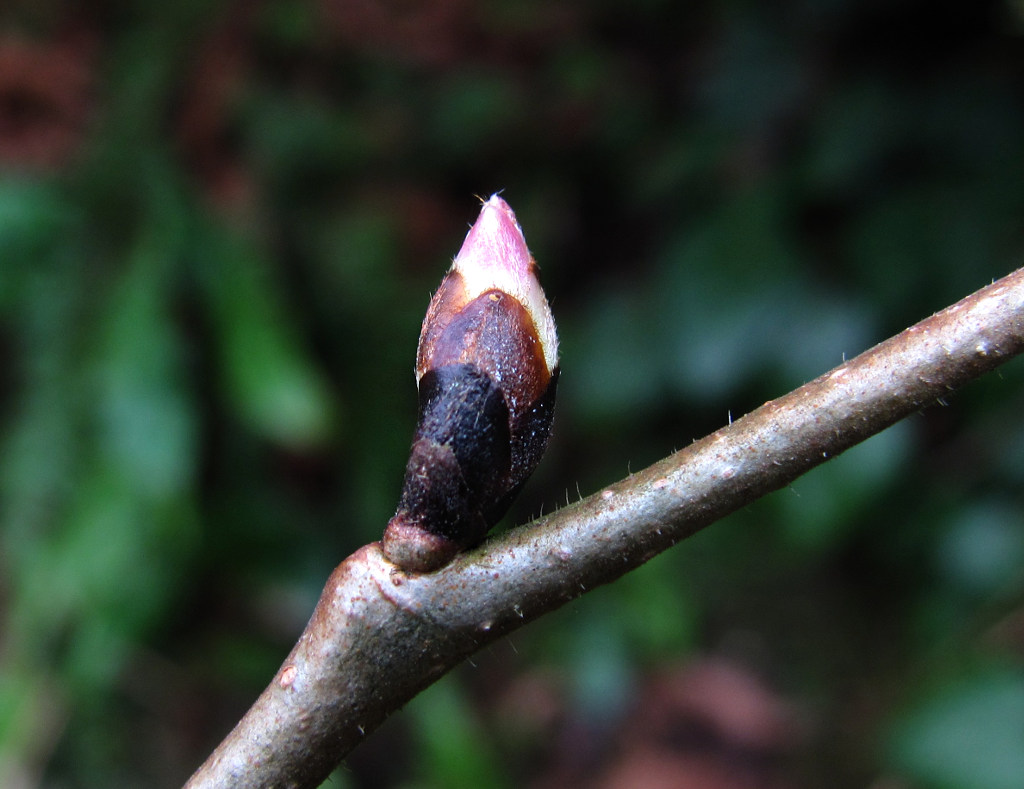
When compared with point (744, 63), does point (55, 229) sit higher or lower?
higher

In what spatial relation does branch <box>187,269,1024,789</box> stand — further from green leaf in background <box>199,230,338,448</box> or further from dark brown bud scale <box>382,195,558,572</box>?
green leaf in background <box>199,230,338,448</box>

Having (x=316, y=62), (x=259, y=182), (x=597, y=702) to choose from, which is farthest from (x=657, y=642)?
(x=316, y=62)

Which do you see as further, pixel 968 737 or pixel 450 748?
pixel 450 748

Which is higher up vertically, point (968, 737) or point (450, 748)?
point (450, 748)

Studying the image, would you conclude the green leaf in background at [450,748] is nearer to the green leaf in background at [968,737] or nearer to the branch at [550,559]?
the green leaf in background at [968,737]

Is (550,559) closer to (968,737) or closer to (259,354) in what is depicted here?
(968,737)

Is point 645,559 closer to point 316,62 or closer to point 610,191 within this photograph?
point 610,191

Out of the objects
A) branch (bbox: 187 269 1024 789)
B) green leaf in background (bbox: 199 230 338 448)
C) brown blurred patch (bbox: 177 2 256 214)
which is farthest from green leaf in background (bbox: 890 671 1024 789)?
brown blurred patch (bbox: 177 2 256 214)

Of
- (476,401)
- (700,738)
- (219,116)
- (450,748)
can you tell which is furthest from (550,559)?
(219,116)
